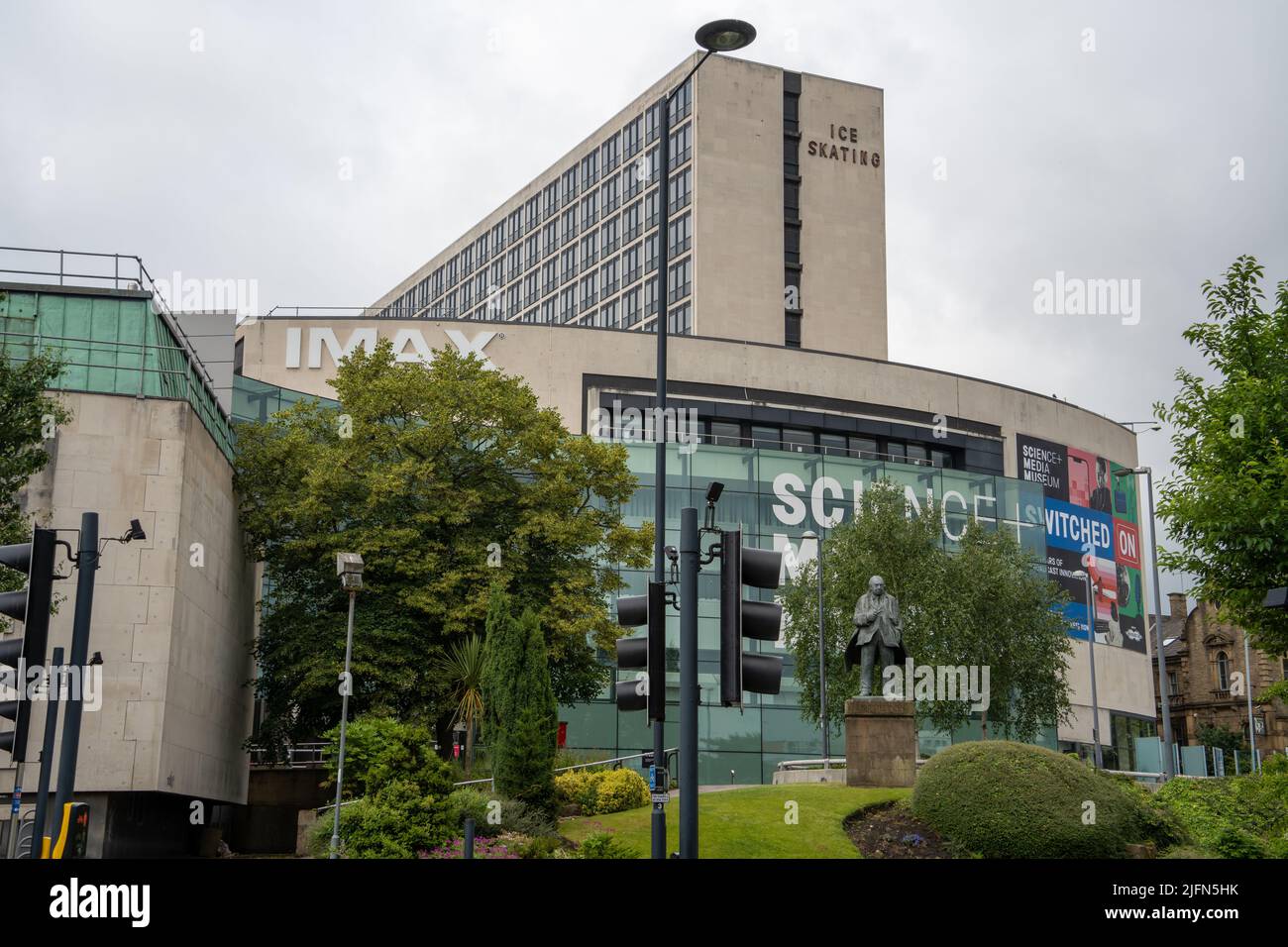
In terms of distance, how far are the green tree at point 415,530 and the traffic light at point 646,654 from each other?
21.6m

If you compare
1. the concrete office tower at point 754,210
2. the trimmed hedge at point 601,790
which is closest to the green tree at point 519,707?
the trimmed hedge at point 601,790

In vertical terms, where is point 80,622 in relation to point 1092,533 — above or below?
below

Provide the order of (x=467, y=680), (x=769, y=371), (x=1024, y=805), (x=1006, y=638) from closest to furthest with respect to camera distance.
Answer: (x=1024, y=805) < (x=467, y=680) < (x=1006, y=638) < (x=769, y=371)

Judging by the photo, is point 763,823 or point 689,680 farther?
point 763,823

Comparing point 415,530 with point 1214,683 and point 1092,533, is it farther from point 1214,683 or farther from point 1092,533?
point 1214,683

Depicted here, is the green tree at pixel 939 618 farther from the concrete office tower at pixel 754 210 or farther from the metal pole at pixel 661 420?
the concrete office tower at pixel 754 210

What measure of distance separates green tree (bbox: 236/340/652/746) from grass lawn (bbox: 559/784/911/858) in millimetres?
7455

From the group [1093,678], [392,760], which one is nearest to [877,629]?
[392,760]

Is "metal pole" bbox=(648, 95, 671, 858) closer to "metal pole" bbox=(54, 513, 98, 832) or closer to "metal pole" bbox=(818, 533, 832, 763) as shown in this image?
"metal pole" bbox=(54, 513, 98, 832)

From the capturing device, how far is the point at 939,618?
44.1m

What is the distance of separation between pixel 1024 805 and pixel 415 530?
1721cm

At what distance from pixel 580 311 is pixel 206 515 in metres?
61.4

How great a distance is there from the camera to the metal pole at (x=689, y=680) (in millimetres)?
11766
